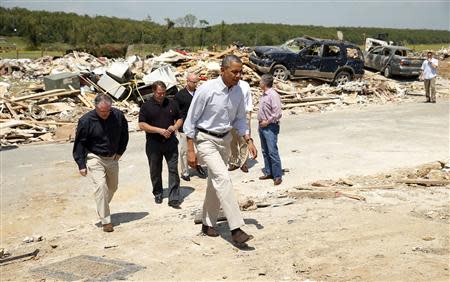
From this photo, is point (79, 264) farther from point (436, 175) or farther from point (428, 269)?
point (436, 175)

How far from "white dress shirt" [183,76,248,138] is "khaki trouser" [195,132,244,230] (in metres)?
0.12

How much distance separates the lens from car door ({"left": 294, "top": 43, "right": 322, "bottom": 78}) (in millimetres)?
23844

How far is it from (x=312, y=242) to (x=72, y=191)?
17.2 feet

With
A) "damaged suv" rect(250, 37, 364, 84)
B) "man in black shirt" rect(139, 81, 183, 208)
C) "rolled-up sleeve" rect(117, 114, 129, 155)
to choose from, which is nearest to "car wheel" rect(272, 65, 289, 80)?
"damaged suv" rect(250, 37, 364, 84)

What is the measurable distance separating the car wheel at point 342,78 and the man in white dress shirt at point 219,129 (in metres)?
18.4

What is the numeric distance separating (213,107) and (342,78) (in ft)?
62.3

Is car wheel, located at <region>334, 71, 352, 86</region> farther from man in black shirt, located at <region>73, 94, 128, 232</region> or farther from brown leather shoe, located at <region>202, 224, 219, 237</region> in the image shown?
brown leather shoe, located at <region>202, 224, 219, 237</region>

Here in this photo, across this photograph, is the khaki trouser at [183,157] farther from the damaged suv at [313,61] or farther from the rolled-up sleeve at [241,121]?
the damaged suv at [313,61]

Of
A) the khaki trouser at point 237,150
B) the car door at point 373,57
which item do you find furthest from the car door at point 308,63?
the khaki trouser at point 237,150

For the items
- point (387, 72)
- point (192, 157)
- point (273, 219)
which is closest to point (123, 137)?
point (192, 157)

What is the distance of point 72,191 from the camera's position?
994cm

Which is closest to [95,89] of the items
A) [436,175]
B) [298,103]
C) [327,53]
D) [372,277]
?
[298,103]

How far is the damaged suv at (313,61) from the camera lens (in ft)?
77.0

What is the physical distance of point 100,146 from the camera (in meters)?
7.57
